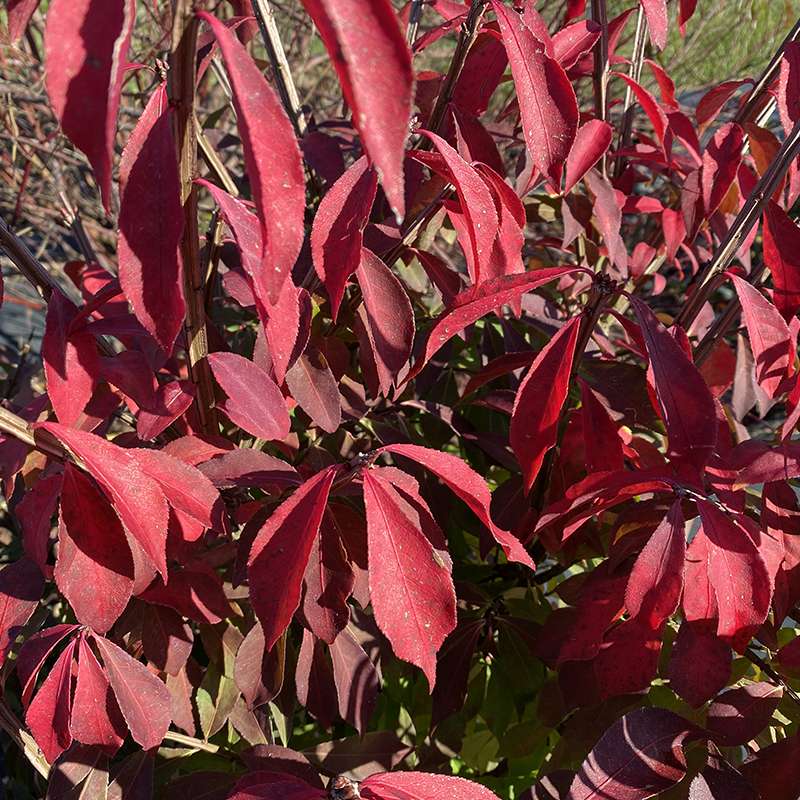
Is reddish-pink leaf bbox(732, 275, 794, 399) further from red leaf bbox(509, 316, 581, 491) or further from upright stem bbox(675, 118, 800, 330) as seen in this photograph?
red leaf bbox(509, 316, 581, 491)

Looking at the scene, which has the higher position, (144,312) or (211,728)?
(144,312)

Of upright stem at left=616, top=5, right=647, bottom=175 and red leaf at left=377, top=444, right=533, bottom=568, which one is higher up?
upright stem at left=616, top=5, right=647, bottom=175

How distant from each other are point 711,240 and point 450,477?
1.02m

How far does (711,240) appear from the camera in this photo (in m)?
1.45

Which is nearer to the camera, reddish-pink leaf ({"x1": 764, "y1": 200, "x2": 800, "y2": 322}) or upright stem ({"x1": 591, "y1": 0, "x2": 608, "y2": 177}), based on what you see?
reddish-pink leaf ({"x1": 764, "y1": 200, "x2": 800, "y2": 322})

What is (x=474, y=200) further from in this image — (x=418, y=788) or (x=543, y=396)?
(x=418, y=788)

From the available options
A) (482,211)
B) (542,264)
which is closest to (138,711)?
(482,211)

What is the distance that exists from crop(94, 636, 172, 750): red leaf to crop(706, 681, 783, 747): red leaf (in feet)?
1.49

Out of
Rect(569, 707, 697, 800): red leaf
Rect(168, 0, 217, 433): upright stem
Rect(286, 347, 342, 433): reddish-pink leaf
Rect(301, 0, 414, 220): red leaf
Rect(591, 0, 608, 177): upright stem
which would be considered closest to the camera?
Rect(301, 0, 414, 220): red leaf

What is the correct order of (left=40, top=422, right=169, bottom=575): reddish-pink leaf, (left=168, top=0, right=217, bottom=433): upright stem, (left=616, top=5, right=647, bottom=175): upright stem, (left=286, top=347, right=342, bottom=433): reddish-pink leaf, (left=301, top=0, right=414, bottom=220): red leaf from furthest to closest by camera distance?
(left=616, top=5, right=647, bottom=175): upright stem, (left=286, top=347, right=342, bottom=433): reddish-pink leaf, (left=40, top=422, right=169, bottom=575): reddish-pink leaf, (left=168, top=0, right=217, bottom=433): upright stem, (left=301, top=0, right=414, bottom=220): red leaf

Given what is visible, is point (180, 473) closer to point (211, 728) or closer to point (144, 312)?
point (144, 312)

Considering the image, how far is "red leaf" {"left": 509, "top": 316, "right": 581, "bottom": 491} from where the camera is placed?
2.24 feet

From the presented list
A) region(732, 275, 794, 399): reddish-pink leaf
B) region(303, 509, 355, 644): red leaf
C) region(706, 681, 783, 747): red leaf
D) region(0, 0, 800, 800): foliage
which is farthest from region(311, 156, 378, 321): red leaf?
region(706, 681, 783, 747): red leaf

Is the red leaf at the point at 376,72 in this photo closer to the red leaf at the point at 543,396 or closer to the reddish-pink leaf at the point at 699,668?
the red leaf at the point at 543,396
